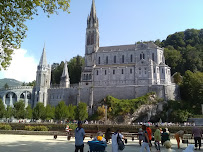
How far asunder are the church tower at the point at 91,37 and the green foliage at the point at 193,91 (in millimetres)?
28253

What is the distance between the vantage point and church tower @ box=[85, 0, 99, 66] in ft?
222

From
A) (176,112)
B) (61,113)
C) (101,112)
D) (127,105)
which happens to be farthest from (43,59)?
(176,112)

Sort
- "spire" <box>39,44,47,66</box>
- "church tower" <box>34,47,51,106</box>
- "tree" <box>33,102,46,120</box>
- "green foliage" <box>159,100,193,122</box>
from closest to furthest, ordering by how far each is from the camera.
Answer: "green foliage" <box>159,100,193,122</box> < "tree" <box>33,102,46,120</box> < "church tower" <box>34,47,51,106</box> < "spire" <box>39,44,47,66</box>

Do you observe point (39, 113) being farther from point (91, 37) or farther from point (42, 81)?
point (91, 37)

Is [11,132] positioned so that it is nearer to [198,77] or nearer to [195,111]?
[195,111]

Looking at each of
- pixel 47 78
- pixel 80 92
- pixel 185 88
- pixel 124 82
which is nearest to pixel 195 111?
pixel 185 88

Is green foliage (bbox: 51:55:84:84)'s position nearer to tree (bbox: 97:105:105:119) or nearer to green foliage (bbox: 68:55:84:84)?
green foliage (bbox: 68:55:84:84)

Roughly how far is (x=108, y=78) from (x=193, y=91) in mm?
21986

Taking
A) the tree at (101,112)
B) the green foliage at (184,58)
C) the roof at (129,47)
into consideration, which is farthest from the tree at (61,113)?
the green foliage at (184,58)

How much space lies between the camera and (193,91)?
1916 inches

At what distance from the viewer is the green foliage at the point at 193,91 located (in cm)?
4695

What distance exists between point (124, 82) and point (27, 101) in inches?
1115

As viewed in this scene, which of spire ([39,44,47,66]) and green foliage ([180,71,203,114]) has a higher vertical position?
spire ([39,44,47,66])

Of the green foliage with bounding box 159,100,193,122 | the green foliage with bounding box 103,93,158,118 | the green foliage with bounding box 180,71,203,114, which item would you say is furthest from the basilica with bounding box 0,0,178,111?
the green foliage with bounding box 159,100,193,122
